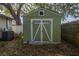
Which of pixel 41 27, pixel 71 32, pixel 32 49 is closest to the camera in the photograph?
pixel 32 49

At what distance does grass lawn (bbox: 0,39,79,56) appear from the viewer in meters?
5.06

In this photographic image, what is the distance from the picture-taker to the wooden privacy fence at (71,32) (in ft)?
18.3

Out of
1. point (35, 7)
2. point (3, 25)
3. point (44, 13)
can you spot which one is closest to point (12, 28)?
point (3, 25)

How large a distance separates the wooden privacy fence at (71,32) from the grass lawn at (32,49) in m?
0.31

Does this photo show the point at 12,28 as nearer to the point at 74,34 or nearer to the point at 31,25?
the point at 31,25

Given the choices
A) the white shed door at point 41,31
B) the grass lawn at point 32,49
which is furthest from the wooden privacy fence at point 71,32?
the white shed door at point 41,31

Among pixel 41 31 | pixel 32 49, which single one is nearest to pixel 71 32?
pixel 41 31

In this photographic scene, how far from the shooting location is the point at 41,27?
5.71 meters

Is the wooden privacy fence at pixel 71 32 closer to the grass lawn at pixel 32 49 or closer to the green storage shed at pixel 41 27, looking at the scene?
the green storage shed at pixel 41 27

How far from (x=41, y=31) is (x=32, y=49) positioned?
80 centimetres

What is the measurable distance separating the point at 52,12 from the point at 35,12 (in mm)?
569

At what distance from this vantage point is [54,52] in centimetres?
504

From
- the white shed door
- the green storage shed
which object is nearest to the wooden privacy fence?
the green storage shed

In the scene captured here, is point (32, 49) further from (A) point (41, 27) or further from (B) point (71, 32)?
(B) point (71, 32)
